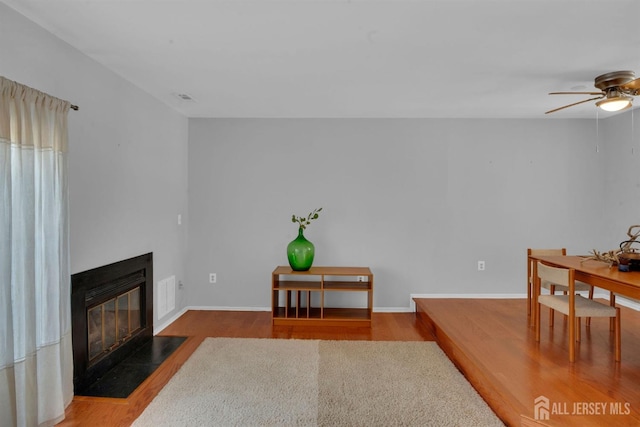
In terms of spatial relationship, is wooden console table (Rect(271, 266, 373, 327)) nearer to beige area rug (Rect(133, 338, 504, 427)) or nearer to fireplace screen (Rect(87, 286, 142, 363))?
beige area rug (Rect(133, 338, 504, 427))

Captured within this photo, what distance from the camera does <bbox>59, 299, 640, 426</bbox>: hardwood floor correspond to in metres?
2.16

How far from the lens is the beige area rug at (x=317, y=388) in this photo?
7.31 feet

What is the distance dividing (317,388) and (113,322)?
1.76 meters

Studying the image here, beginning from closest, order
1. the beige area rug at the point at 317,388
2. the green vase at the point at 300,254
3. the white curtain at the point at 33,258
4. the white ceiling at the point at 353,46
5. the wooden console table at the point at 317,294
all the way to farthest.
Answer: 1. the white curtain at the point at 33,258
2. the white ceiling at the point at 353,46
3. the beige area rug at the point at 317,388
4. the wooden console table at the point at 317,294
5. the green vase at the point at 300,254

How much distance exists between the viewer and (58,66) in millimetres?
2311

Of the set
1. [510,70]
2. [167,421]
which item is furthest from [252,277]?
[510,70]

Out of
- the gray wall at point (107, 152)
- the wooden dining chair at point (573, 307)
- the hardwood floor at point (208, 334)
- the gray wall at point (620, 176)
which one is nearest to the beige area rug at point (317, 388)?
the hardwood floor at point (208, 334)

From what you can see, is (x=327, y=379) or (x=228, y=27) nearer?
(x=228, y=27)

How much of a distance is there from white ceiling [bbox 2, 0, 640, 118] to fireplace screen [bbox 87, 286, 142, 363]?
1910 mm

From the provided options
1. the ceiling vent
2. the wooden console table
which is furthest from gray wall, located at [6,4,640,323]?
the ceiling vent

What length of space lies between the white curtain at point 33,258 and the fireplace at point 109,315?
9.6 inches

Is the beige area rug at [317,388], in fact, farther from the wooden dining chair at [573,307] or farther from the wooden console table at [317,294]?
the wooden dining chair at [573,307]

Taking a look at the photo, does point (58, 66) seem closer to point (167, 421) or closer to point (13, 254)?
point (13, 254)

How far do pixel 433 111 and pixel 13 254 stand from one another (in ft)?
12.9
